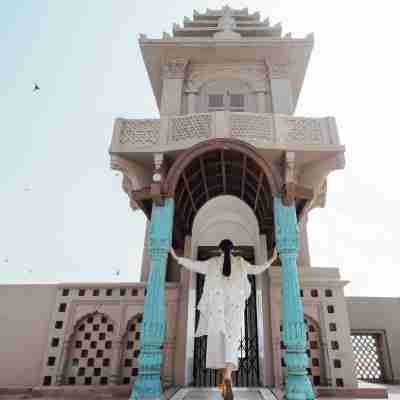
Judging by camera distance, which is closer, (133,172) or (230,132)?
(230,132)

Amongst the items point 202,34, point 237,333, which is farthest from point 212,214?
point 202,34

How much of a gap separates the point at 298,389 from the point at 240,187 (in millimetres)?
4220

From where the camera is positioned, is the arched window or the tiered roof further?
the tiered roof

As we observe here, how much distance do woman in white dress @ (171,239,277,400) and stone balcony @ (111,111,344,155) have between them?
2353mm

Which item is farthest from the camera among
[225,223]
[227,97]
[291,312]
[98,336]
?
[225,223]

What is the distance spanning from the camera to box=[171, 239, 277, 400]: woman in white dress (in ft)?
13.5

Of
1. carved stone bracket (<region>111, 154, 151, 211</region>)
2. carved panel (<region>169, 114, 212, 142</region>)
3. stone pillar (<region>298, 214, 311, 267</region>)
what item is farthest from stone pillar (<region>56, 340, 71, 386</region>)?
stone pillar (<region>298, 214, 311, 267</region>)

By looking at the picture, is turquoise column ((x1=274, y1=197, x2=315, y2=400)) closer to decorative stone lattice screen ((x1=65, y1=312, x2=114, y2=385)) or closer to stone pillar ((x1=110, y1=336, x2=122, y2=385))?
stone pillar ((x1=110, y1=336, x2=122, y2=385))

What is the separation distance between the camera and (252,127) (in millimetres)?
6008

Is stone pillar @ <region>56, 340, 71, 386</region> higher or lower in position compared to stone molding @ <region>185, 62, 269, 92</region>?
lower

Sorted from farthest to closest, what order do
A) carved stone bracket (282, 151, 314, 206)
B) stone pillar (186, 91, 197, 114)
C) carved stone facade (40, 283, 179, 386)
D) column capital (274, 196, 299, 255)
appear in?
stone pillar (186, 91, 197, 114)
carved stone facade (40, 283, 179, 386)
carved stone bracket (282, 151, 314, 206)
column capital (274, 196, 299, 255)

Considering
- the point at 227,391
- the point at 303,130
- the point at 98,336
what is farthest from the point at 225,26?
the point at 227,391

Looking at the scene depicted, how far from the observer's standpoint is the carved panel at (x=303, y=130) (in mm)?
5988

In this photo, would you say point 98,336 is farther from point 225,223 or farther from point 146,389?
point 225,223
